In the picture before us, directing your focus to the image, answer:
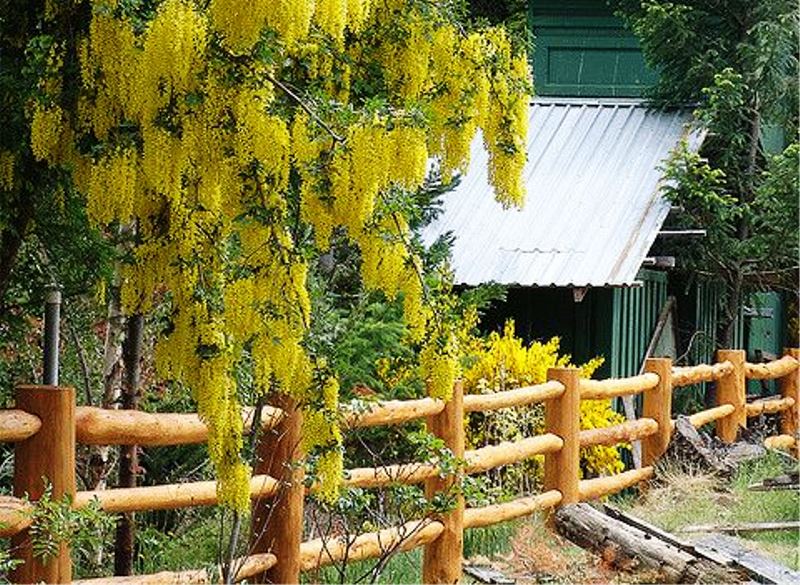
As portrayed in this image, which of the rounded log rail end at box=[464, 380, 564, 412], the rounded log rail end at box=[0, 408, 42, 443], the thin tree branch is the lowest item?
the rounded log rail end at box=[464, 380, 564, 412]

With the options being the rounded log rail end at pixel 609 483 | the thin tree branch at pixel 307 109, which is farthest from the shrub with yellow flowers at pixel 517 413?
the thin tree branch at pixel 307 109

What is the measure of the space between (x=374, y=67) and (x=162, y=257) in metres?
1.20

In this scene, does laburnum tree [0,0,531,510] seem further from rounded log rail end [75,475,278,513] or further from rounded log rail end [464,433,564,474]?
rounded log rail end [464,433,564,474]

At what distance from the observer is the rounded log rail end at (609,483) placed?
9656mm

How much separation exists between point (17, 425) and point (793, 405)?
31.0ft

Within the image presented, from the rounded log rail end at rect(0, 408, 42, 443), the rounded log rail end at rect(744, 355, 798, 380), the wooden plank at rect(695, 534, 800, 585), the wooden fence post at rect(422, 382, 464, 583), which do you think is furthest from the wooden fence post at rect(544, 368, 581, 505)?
the rounded log rail end at rect(0, 408, 42, 443)

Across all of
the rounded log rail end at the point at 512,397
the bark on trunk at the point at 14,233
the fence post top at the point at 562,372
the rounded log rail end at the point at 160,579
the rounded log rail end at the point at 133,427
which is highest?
the bark on trunk at the point at 14,233

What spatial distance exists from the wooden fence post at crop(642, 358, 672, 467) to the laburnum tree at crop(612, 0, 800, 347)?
200cm

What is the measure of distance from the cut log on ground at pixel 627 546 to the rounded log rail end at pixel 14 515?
12.0 feet

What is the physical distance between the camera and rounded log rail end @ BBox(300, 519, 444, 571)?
671cm

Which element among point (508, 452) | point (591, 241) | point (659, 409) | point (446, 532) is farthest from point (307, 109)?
point (591, 241)

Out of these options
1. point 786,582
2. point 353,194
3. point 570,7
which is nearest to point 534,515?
point 786,582

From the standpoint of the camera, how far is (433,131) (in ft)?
18.4

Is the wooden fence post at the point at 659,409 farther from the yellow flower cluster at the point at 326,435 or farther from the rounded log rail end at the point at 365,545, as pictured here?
the yellow flower cluster at the point at 326,435
